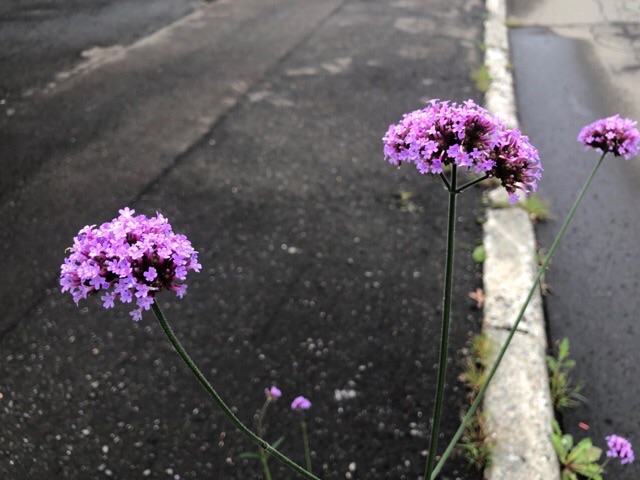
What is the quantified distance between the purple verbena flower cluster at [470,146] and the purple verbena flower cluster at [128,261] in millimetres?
679

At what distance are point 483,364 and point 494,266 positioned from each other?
2.83 ft

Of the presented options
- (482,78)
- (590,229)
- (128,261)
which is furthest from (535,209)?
(128,261)

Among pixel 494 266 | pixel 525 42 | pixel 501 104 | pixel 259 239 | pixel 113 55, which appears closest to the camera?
pixel 494 266

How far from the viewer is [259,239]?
395 cm

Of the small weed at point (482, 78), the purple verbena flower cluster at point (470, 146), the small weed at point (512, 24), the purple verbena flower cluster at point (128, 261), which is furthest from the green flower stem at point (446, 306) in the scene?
the small weed at point (512, 24)

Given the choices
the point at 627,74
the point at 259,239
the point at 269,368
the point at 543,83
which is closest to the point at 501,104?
the point at 543,83

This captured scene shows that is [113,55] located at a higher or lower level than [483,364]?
higher

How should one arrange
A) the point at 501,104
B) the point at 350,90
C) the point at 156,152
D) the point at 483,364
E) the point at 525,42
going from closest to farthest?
the point at 483,364 < the point at 156,152 < the point at 501,104 < the point at 350,90 < the point at 525,42

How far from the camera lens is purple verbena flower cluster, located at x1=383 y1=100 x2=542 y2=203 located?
4.99ft

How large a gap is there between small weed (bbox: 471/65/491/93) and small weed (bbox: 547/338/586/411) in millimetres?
3542

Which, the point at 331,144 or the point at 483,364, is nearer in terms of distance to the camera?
the point at 483,364

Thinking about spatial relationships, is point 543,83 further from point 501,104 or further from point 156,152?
point 156,152

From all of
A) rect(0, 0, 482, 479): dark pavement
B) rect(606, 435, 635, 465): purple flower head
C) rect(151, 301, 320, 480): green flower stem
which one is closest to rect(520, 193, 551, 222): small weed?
rect(0, 0, 482, 479): dark pavement

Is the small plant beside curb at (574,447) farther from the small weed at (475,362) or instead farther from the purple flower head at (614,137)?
the purple flower head at (614,137)
